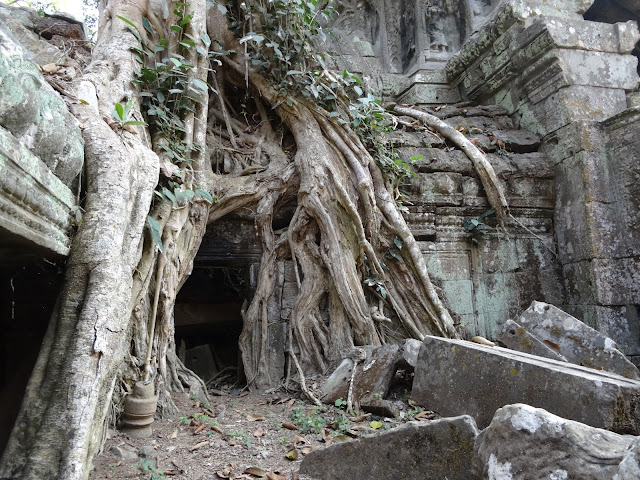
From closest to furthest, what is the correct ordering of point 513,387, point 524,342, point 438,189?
1. point 513,387
2. point 524,342
3. point 438,189

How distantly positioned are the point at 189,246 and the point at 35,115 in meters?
1.67

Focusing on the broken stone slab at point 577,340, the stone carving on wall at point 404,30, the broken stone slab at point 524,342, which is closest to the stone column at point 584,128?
the stone carving on wall at point 404,30

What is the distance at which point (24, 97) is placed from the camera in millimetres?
1414

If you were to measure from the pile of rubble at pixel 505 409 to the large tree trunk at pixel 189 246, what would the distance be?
674 mm

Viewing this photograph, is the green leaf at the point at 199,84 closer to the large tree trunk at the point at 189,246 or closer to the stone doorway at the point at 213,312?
the large tree trunk at the point at 189,246

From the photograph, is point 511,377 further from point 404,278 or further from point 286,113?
point 286,113

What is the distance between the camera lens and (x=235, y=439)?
2.40 metres

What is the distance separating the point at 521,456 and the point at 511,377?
90 cm

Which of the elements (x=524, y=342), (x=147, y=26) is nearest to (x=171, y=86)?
(x=147, y=26)

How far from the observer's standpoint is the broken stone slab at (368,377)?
2859mm

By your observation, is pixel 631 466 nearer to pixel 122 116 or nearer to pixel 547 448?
pixel 547 448

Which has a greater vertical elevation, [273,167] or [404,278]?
[273,167]

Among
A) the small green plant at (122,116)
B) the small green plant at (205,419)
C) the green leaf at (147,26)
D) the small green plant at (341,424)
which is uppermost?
the green leaf at (147,26)

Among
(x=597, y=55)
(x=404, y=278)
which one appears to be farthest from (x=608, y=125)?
(x=404, y=278)
